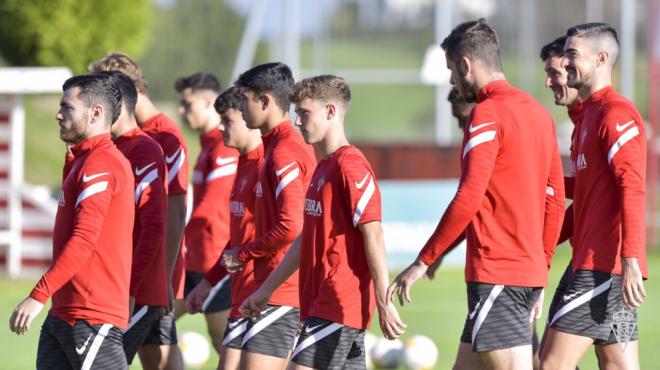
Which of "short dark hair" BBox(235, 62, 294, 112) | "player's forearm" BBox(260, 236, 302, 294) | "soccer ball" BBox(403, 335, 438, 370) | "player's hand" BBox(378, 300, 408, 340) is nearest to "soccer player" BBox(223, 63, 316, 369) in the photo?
"short dark hair" BBox(235, 62, 294, 112)

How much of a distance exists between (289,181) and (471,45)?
126cm

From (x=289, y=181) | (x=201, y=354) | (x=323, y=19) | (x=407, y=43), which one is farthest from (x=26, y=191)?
(x=407, y=43)

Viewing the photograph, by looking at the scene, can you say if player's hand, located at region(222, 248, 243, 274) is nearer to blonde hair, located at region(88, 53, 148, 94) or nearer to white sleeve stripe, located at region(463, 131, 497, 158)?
white sleeve stripe, located at region(463, 131, 497, 158)

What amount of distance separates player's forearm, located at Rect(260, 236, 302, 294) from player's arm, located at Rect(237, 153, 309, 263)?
0.43 ft

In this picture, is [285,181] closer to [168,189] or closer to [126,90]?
[126,90]

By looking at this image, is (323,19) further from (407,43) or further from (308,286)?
(308,286)

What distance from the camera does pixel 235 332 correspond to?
23.2 feet

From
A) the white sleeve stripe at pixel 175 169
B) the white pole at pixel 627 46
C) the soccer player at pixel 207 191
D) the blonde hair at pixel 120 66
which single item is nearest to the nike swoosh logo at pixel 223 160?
the soccer player at pixel 207 191

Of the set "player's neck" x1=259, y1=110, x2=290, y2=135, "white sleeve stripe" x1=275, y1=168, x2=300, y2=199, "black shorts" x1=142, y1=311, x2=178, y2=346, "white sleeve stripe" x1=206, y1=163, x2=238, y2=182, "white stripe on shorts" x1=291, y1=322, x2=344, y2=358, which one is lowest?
"black shorts" x1=142, y1=311, x2=178, y2=346

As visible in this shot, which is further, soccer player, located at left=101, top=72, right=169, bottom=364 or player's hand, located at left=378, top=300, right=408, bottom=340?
soccer player, located at left=101, top=72, right=169, bottom=364

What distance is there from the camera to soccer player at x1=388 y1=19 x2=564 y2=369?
596 cm

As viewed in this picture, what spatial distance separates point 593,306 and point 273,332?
1712 millimetres

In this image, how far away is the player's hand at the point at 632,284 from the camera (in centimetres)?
616

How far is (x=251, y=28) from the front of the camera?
29.8m
